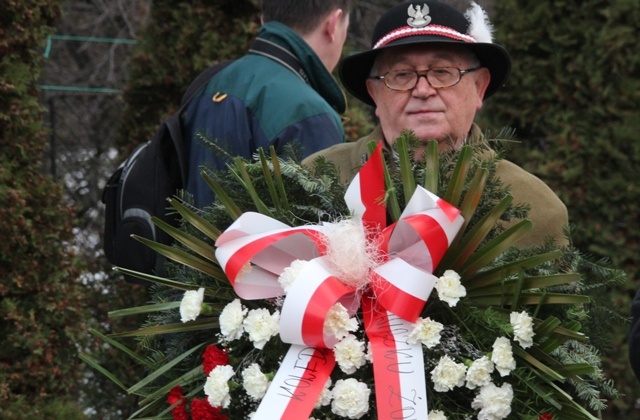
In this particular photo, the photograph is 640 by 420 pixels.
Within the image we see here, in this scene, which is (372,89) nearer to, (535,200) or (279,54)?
(535,200)

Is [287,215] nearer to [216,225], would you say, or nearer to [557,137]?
[216,225]

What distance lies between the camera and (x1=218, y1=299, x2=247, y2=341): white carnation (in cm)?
222

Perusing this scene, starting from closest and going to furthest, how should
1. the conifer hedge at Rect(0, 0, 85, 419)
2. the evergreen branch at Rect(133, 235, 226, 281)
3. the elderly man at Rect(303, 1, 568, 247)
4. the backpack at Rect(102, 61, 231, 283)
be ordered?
the evergreen branch at Rect(133, 235, 226, 281)
the elderly man at Rect(303, 1, 568, 247)
the backpack at Rect(102, 61, 231, 283)
the conifer hedge at Rect(0, 0, 85, 419)

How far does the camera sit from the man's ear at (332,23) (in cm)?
389

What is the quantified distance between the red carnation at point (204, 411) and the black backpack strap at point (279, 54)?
6.03ft

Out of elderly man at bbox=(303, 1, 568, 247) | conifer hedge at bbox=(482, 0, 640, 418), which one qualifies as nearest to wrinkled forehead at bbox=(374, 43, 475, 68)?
elderly man at bbox=(303, 1, 568, 247)

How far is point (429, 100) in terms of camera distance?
9.52ft

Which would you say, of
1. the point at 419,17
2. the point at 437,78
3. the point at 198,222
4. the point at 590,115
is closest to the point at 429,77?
the point at 437,78

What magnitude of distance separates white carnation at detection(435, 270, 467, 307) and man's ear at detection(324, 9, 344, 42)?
6.18 ft

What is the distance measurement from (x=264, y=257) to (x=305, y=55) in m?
1.67

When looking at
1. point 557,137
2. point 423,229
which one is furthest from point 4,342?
point 557,137

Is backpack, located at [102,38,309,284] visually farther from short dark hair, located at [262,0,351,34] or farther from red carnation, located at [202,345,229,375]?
red carnation, located at [202,345,229,375]

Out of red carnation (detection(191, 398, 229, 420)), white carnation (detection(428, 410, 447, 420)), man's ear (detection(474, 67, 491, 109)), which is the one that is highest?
man's ear (detection(474, 67, 491, 109))

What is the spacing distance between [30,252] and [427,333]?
2.40 meters
